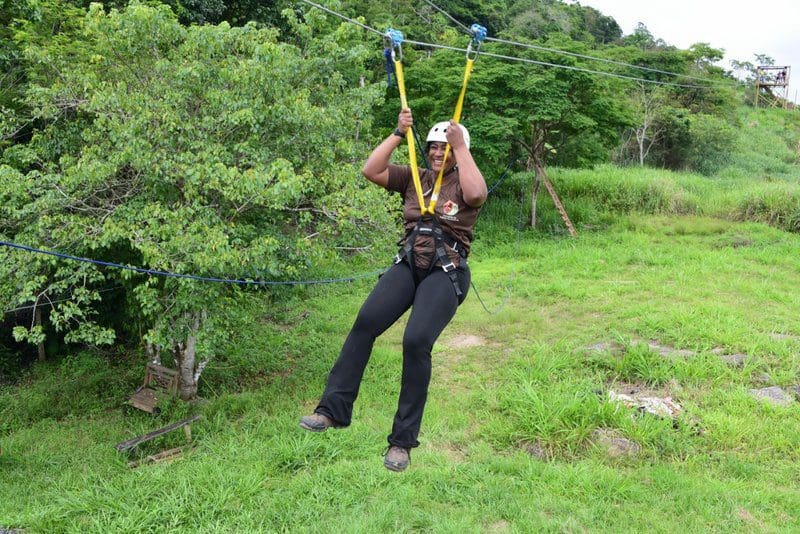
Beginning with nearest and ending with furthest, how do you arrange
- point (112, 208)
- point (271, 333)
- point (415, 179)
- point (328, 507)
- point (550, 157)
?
1. point (415, 179)
2. point (328, 507)
3. point (112, 208)
4. point (271, 333)
5. point (550, 157)

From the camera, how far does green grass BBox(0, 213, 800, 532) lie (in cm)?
530

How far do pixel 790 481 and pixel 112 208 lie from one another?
7.04 meters

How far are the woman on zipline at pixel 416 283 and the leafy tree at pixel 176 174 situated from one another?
251 cm

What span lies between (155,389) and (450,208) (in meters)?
5.63

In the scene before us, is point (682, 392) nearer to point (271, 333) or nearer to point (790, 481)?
point (790, 481)

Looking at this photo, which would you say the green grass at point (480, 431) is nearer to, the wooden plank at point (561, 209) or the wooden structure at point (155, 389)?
the wooden structure at point (155, 389)

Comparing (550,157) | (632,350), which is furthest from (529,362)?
(550,157)

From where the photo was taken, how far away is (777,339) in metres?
7.70

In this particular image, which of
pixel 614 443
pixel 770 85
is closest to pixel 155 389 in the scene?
pixel 614 443

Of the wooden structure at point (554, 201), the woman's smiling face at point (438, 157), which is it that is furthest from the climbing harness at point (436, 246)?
the wooden structure at point (554, 201)

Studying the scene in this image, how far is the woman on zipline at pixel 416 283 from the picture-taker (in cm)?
329

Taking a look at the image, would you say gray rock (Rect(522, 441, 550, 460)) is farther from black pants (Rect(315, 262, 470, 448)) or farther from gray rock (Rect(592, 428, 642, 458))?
black pants (Rect(315, 262, 470, 448))

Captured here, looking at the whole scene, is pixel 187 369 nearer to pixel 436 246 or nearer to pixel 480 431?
pixel 480 431

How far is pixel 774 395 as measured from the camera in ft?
22.1
